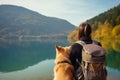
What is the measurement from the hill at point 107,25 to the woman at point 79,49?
2249 inches

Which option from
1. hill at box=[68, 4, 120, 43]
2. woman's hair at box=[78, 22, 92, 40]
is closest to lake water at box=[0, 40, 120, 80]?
woman's hair at box=[78, 22, 92, 40]

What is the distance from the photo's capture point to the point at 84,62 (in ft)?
7.46

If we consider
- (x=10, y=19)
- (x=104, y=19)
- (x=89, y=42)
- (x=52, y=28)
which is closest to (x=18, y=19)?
(x=10, y=19)

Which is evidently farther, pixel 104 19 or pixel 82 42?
pixel 104 19

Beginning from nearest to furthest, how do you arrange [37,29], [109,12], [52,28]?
[109,12] < [37,29] < [52,28]

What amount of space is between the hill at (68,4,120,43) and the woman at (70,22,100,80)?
57132 millimetres

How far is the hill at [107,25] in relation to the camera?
63.6 meters

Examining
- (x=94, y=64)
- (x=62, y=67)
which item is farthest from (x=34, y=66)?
(x=94, y=64)

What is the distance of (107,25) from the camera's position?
68.6 meters

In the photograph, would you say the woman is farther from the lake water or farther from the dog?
the lake water

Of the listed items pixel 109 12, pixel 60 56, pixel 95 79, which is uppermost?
pixel 109 12

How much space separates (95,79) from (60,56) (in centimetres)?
31

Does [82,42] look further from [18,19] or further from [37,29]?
[18,19]

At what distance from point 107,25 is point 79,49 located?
220 feet
